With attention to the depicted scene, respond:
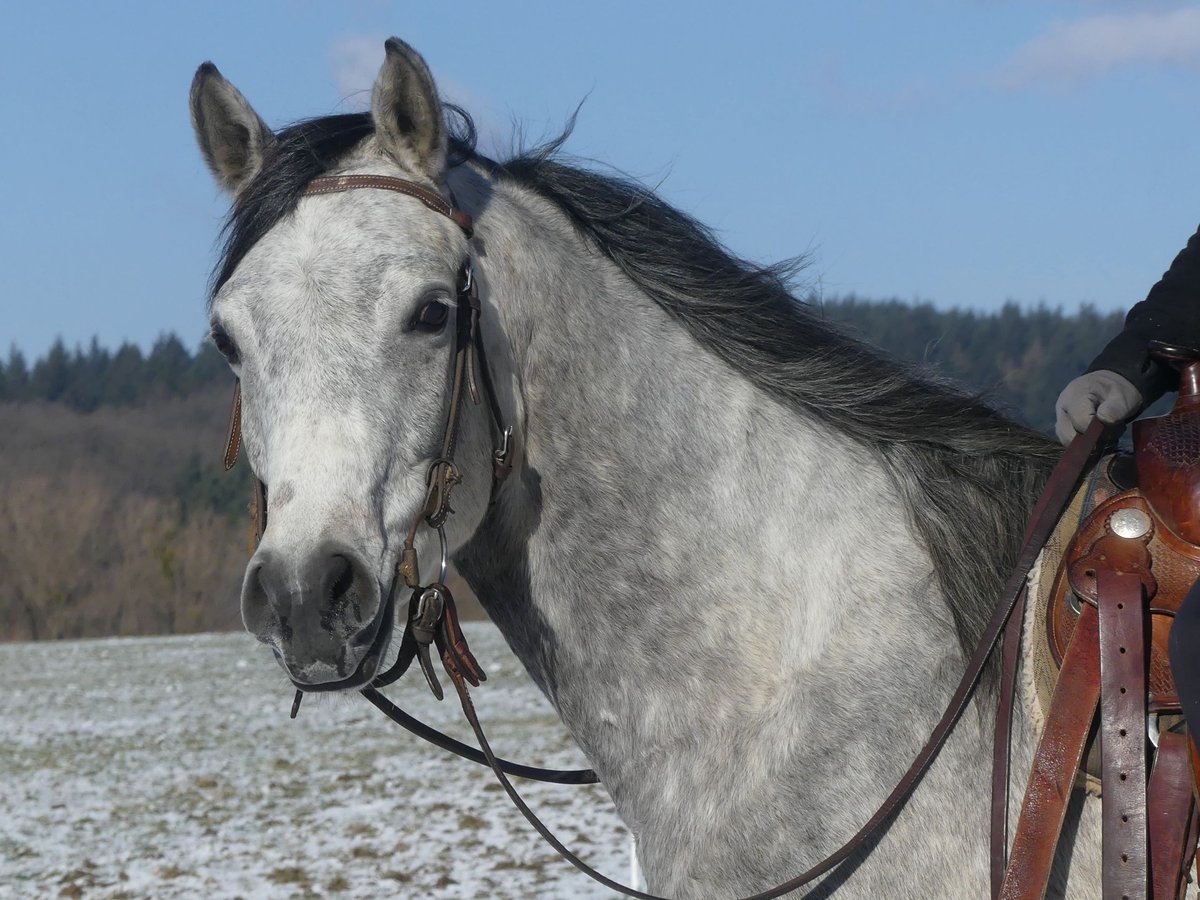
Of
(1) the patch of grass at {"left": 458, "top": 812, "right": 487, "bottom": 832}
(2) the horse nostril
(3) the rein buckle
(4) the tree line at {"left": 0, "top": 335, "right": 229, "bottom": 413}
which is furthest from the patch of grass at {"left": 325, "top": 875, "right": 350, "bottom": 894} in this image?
(4) the tree line at {"left": 0, "top": 335, "right": 229, "bottom": 413}

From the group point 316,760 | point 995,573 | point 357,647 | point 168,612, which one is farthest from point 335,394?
point 168,612

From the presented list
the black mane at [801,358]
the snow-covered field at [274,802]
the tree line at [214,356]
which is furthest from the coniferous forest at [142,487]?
the black mane at [801,358]

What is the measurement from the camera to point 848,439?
8.63ft

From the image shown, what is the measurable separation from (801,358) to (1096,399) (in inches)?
24.6

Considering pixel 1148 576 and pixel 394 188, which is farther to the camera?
pixel 394 188

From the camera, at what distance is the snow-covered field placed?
8445 millimetres

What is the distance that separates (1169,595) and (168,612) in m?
42.9

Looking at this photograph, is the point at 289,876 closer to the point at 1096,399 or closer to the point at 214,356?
the point at 1096,399

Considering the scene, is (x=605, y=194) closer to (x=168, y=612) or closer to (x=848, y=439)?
(x=848, y=439)

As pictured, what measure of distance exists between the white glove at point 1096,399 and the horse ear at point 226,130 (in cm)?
183

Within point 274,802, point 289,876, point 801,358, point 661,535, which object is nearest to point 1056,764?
point 661,535

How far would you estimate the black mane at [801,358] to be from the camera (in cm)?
250

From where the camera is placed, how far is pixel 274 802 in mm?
10984

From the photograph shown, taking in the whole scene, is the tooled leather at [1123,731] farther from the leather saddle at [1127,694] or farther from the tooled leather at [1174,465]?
the tooled leather at [1174,465]
